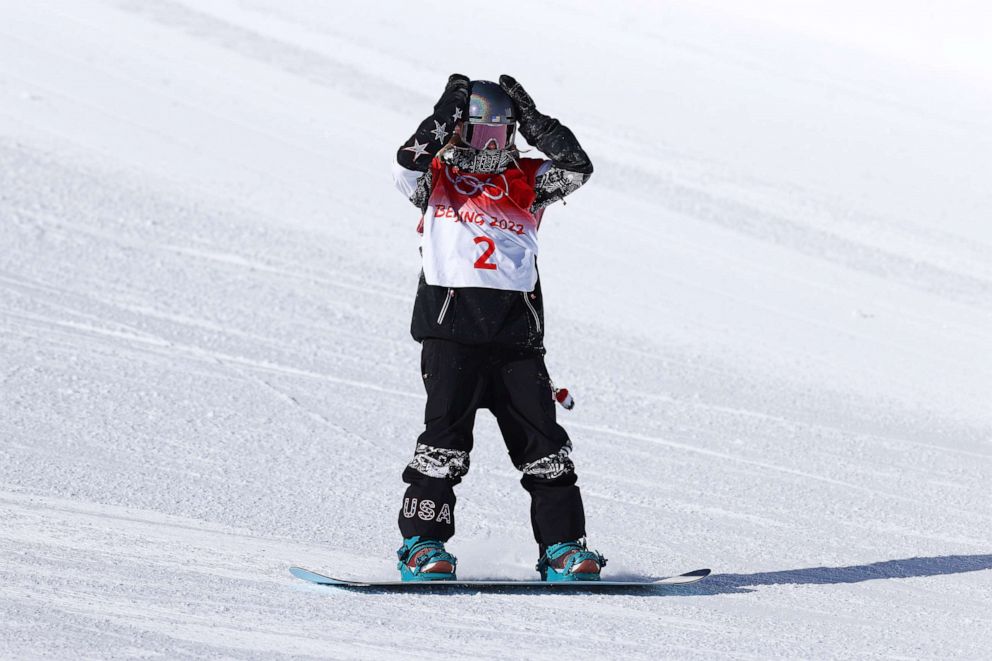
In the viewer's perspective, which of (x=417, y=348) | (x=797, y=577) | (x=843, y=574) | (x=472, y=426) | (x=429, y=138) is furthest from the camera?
(x=417, y=348)

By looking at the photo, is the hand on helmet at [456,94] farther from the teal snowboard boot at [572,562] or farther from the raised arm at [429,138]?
the teal snowboard boot at [572,562]

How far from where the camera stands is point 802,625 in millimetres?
4402

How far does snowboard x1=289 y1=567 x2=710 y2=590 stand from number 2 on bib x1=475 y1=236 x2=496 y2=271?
40.4 inches

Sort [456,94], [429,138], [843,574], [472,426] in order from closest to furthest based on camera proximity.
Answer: [429,138]
[456,94]
[472,426]
[843,574]

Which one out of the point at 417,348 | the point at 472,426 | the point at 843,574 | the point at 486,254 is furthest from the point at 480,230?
the point at 417,348

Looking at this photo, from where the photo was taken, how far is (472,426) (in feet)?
14.7

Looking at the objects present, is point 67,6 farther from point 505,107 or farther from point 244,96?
point 505,107

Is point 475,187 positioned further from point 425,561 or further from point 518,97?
point 425,561

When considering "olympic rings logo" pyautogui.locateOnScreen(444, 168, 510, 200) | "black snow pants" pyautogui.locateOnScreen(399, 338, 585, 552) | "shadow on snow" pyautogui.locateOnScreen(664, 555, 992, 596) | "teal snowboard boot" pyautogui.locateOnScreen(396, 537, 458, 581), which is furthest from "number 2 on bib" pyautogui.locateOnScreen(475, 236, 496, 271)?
"shadow on snow" pyautogui.locateOnScreen(664, 555, 992, 596)

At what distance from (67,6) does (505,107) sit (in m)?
14.8

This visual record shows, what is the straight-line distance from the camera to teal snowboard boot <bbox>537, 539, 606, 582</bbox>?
4516 millimetres

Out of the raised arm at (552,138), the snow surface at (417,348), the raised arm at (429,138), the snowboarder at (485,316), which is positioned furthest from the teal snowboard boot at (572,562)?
the raised arm at (429,138)

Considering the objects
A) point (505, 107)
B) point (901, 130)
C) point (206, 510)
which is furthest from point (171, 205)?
point (901, 130)

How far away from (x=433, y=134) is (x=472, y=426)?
0.96m
